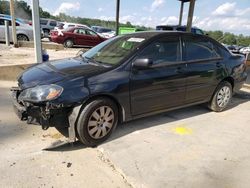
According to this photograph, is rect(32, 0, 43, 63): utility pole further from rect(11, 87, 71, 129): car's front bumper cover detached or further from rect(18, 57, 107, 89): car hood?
rect(11, 87, 71, 129): car's front bumper cover detached

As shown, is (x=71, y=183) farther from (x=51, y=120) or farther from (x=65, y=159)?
(x=51, y=120)

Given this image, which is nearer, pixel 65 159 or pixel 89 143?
pixel 65 159

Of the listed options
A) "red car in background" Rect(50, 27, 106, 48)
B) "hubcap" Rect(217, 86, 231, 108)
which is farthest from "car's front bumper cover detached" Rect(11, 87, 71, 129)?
"red car in background" Rect(50, 27, 106, 48)

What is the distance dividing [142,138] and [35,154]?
1549 millimetres

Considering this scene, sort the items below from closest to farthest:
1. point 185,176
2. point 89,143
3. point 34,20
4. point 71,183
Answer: point 71,183, point 185,176, point 89,143, point 34,20

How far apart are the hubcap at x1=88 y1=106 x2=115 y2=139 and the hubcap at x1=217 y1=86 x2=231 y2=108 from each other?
2636 mm

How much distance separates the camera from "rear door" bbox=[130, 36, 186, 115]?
3977 millimetres

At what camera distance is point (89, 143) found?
11.9 ft

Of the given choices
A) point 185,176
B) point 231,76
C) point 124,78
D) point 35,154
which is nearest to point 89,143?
point 35,154

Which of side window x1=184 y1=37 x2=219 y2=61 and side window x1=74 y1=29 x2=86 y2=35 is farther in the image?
side window x1=74 y1=29 x2=86 y2=35

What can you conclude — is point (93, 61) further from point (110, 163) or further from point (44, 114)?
point (110, 163)

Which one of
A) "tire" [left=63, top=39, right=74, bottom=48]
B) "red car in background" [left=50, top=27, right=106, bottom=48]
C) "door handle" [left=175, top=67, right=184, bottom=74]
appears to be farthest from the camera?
"tire" [left=63, top=39, right=74, bottom=48]

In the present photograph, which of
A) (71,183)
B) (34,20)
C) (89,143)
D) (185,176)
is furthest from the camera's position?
(34,20)

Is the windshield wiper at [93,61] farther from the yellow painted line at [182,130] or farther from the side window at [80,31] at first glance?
the side window at [80,31]
